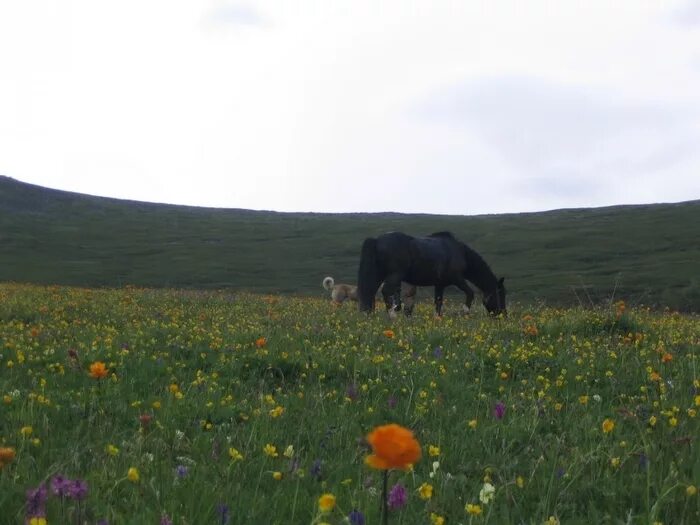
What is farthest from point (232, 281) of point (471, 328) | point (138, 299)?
point (471, 328)

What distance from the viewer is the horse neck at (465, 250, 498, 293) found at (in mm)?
22641

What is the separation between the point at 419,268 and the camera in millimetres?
21188

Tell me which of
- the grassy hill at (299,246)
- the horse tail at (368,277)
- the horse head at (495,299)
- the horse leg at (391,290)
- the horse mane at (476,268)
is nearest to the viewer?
the horse tail at (368,277)

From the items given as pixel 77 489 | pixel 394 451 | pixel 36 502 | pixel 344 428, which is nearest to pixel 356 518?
pixel 394 451

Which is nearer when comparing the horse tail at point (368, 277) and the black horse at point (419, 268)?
the horse tail at point (368, 277)

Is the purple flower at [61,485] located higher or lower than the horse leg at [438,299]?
higher

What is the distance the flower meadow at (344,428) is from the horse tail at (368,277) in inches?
318

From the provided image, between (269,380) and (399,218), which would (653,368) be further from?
(399,218)

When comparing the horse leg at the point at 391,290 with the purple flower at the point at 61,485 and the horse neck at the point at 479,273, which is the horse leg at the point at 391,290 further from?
the purple flower at the point at 61,485

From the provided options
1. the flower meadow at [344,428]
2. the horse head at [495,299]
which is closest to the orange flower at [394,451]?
the flower meadow at [344,428]

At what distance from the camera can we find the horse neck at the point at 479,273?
22.6 m

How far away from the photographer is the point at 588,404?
684cm

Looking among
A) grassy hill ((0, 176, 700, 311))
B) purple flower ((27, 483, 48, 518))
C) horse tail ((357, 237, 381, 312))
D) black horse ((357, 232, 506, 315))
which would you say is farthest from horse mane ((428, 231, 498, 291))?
grassy hill ((0, 176, 700, 311))

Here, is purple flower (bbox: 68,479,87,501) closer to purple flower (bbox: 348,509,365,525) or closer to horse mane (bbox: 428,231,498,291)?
purple flower (bbox: 348,509,365,525)
